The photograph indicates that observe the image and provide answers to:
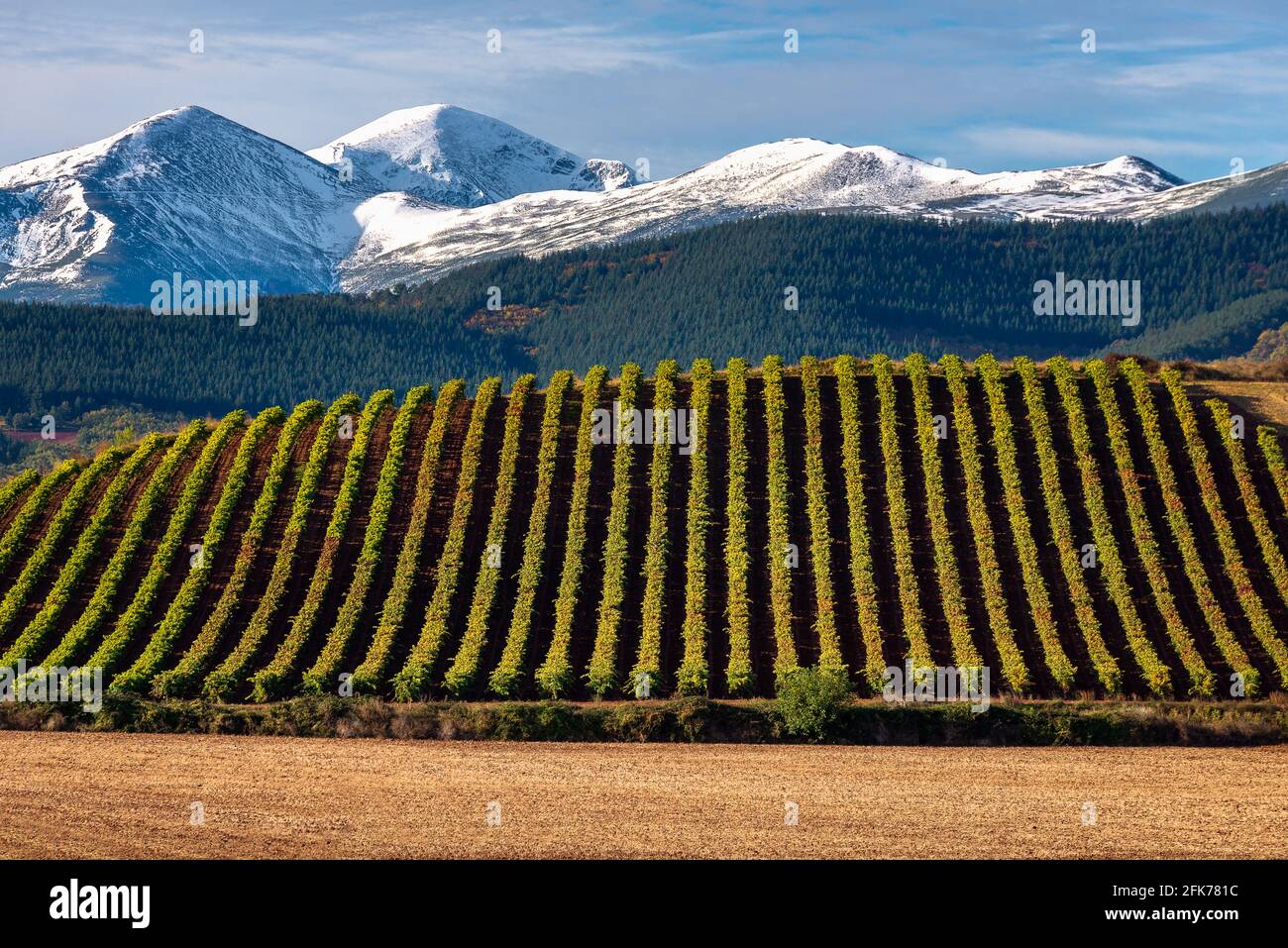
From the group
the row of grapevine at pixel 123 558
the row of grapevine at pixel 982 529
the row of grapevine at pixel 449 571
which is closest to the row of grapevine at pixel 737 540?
the row of grapevine at pixel 982 529

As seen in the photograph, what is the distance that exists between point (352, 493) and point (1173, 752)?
119 ft

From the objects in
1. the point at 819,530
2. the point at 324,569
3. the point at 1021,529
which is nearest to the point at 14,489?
the point at 324,569

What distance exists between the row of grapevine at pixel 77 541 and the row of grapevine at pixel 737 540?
26018 mm

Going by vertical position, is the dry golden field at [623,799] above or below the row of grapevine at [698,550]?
below

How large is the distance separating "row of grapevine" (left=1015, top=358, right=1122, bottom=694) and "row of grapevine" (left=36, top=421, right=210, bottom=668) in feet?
121

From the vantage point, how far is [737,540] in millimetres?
61875

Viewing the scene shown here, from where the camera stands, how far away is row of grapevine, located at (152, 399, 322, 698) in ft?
173

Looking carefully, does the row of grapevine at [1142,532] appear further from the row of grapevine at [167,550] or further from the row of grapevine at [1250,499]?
the row of grapevine at [167,550]

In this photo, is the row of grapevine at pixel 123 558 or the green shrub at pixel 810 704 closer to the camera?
the green shrub at pixel 810 704

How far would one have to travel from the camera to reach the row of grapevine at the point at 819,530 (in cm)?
5469

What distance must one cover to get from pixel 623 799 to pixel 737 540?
24.1 meters

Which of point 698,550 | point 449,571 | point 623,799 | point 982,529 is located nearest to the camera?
point 623,799

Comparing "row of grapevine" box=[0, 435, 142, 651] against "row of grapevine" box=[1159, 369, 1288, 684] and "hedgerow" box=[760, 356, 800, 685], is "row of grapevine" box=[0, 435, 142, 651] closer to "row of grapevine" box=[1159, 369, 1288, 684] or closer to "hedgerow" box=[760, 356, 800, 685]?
"hedgerow" box=[760, 356, 800, 685]

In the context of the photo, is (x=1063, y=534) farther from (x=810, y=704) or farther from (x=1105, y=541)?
(x=810, y=704)
